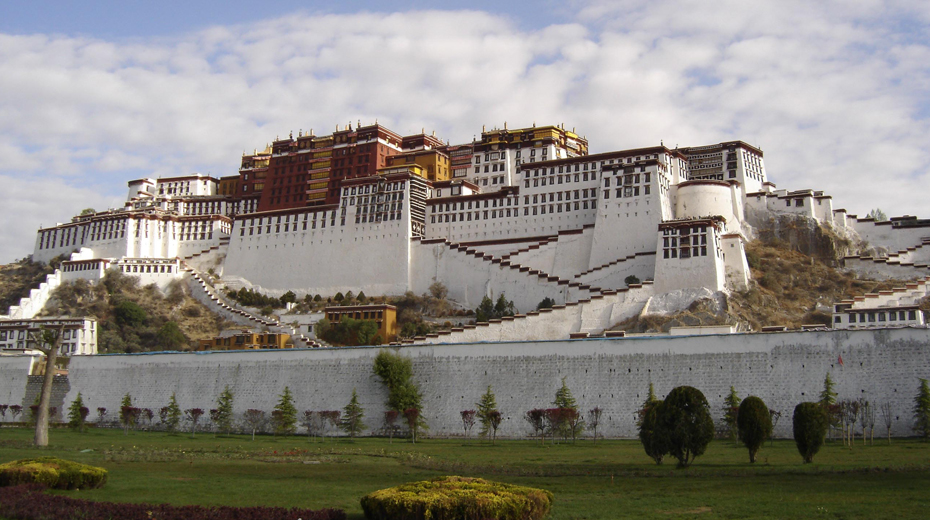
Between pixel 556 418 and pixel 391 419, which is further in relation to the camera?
pixel 391 419

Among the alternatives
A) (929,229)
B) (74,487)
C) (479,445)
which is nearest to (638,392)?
(479,445)

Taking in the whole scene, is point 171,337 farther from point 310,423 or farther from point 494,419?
point 494,419

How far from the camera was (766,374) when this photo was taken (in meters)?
44.0

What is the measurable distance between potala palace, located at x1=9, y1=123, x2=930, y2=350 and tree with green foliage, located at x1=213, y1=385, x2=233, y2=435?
14505mm

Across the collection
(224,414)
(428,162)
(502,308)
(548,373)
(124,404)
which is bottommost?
(224,414)

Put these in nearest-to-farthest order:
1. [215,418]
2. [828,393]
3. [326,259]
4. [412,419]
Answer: [828,393]
[412,419]
[215,418]
[326,259]

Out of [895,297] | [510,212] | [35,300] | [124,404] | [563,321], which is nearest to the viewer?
[124,404]

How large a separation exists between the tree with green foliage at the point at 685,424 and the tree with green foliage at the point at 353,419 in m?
22.2

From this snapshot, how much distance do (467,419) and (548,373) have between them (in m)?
4.80

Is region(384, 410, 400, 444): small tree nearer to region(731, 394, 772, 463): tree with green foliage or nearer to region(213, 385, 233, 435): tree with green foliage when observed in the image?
region(213, 385, 233, 435): tree with green foliage

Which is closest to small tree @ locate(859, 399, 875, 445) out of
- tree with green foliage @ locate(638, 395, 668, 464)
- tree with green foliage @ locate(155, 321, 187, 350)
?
tree with green foliage @ locate(638, 395, 668, 464)

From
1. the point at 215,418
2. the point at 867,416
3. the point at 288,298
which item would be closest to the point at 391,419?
the point at 215,418

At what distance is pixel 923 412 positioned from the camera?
1538 inches

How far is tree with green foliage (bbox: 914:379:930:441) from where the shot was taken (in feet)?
127
